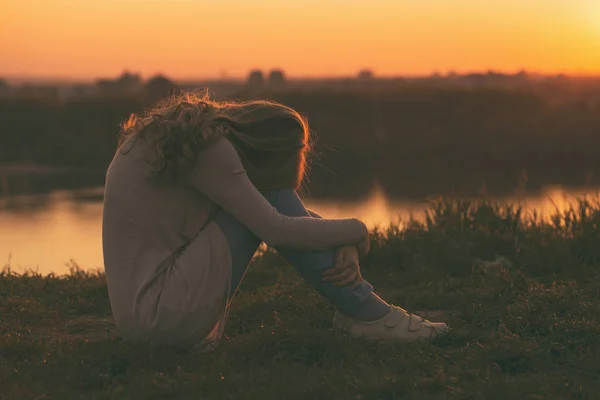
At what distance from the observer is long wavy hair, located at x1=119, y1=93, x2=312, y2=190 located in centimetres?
260

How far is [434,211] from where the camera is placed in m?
5.82

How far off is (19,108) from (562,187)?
49.9 feet

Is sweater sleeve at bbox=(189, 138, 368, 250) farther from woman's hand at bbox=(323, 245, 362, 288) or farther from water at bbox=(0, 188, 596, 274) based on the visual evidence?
water at bbox=(0, 188, 596, 274)

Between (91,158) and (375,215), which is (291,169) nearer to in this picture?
(375,215)

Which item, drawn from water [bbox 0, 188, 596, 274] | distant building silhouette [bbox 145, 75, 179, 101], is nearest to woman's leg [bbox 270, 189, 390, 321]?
water [bbox 0, 188, 596, 274]

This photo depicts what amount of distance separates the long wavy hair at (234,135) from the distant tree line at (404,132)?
46.5 ft

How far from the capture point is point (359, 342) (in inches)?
115

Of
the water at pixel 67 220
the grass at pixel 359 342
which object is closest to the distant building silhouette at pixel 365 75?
the water at pixel 67 220

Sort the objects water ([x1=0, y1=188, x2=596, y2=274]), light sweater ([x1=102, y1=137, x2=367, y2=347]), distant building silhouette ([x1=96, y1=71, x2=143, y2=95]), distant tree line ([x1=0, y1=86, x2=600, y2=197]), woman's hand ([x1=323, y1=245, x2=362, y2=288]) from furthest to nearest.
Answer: distant building silhouette ([x1=96, y1=71, x2=143, y2=95]) → distant tree line ([x1=0, y1=86, x2=600, y2=197]) → water ([x1=0, y1=188, x2=596, y2=274]) → woman's hand ([x1=323, y1=245, x2=362, y2=288]) → light sweater ([x1=102, y1=137, x2=367, y2=347])

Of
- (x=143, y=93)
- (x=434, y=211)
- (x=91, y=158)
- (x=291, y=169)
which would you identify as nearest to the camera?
(x=291, y=169)

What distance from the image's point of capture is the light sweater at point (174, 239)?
8.72 feet

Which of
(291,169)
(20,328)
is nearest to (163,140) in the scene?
(291,169)

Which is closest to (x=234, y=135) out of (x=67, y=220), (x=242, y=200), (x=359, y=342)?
(x=242, y=200)

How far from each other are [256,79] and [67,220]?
619 inches
